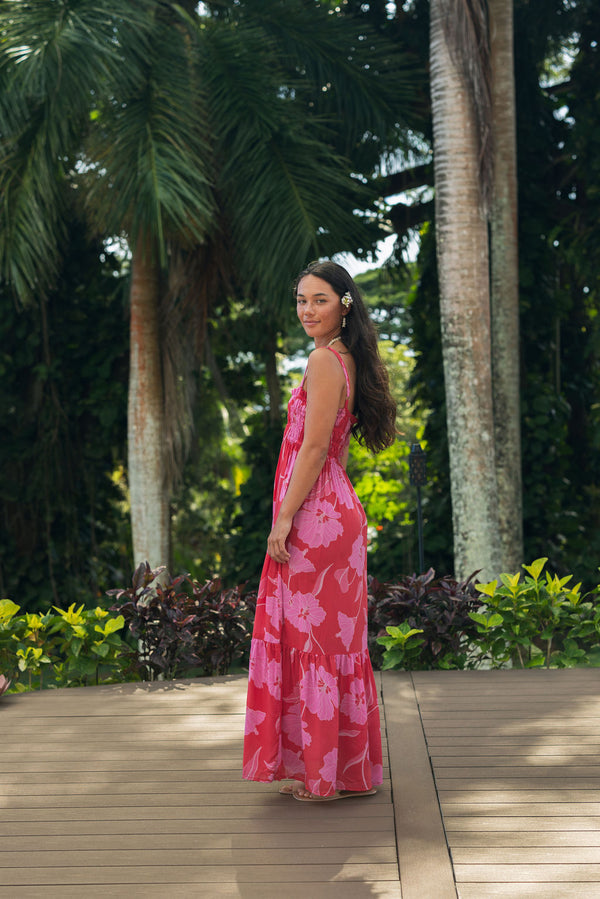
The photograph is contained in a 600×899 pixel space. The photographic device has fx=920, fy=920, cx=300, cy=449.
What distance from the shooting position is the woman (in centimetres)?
260

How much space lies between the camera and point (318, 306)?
8.81 feet

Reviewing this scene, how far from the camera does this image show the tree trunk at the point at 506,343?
638 cm

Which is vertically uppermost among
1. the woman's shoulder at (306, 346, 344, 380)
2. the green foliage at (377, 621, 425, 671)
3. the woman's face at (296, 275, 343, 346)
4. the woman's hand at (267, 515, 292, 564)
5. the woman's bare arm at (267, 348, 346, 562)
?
the woman's face at (296, 275, 343, 346)

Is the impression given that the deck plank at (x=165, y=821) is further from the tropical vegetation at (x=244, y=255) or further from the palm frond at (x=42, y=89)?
the palm frond at (x=42, y=89)

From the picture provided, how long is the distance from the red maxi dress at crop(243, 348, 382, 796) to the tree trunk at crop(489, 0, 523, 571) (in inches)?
152

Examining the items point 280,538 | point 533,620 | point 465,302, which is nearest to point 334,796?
point 280,538

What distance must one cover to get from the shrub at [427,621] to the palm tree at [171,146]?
2.31 m

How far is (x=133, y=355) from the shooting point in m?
6.82

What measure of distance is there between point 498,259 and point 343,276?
4059 millimetres

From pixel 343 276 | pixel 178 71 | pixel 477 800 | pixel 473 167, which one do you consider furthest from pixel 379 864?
pixel 178 71

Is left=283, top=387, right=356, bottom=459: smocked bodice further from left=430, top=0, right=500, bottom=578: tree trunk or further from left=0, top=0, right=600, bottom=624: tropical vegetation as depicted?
left=430, top=0, right=500, bottom=578: tree trunk

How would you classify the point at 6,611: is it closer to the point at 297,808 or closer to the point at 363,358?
the point at 297,808

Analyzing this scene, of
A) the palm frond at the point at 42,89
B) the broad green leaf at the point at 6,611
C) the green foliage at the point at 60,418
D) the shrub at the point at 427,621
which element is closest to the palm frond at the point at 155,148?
the palm frond at the point at 42,89

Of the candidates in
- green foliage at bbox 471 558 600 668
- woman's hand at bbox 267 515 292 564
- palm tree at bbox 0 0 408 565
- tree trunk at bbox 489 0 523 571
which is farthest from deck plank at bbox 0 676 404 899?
tree trunk at bbox 489 0 523 571
